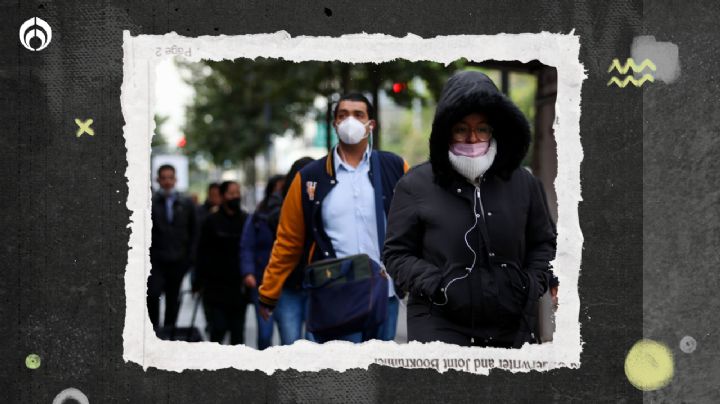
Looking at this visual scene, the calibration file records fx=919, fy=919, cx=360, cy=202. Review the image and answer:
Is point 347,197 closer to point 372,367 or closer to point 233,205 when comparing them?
point 372,367

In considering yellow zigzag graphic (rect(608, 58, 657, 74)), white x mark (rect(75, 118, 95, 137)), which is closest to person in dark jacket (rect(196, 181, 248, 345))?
white x mark (rect(75, 118, 95, 137))

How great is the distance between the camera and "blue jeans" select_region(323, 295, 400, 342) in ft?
16.3

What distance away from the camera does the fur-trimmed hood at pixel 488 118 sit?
387cm

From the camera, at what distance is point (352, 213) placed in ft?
16.5

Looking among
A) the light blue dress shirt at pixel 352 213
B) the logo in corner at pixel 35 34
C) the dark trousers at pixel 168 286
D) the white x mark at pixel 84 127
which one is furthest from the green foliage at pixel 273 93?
the dark trousers at pixel 168 286

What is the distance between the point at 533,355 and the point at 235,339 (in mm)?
5241

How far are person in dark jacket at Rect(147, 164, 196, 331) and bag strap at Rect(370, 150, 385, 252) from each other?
4.84 metres

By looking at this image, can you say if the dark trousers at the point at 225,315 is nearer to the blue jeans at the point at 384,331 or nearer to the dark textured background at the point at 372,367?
the blue jeans at the point at 384,331

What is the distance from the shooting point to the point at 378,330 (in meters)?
5.05

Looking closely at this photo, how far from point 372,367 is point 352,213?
1224mm

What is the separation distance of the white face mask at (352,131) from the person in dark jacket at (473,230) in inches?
38.1

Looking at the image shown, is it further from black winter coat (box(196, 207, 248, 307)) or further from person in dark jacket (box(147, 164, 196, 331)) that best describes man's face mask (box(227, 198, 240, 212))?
person in dark jacket (box(147, 164, 196, 331))

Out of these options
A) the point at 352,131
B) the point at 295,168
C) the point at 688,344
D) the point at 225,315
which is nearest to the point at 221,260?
the point at 225,315

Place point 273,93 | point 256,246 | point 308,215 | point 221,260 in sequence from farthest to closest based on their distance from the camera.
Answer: point 273,93 < point 221,260 < point 256,246 < point 308,215
